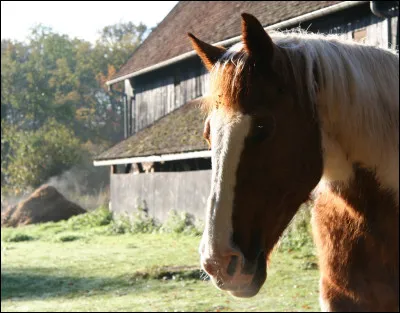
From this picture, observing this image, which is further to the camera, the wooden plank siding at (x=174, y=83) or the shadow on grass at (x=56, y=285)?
the wooden plank siding at (x=174, y=83)

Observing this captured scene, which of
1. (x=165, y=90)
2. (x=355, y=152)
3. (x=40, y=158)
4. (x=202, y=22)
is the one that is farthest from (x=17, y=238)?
(x=40, y=158)

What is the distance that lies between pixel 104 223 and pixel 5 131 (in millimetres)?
22256

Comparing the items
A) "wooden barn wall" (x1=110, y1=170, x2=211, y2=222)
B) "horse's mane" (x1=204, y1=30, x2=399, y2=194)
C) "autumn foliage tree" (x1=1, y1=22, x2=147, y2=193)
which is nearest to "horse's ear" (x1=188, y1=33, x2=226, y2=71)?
"horse's mane" (x1=204, y1=30, x2=399, y2=194)

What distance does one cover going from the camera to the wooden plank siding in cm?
1512

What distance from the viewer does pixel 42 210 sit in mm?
30875

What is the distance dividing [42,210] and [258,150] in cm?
2920

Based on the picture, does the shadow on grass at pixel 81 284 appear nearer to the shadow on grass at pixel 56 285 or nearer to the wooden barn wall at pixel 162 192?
the shadow on grass at pixel 56 285

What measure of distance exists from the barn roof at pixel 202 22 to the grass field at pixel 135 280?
5.37 m

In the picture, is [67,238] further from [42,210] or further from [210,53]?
[210,53]

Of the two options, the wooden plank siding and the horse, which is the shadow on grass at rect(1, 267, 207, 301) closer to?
the wooden plank siding

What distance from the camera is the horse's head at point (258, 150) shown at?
8.23ft

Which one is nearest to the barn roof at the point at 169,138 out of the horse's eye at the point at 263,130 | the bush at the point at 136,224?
the bush at the point at 136,224

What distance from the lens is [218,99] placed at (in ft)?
8.75

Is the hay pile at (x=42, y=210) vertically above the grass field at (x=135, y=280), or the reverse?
the grass field at (x=135, y=280)
